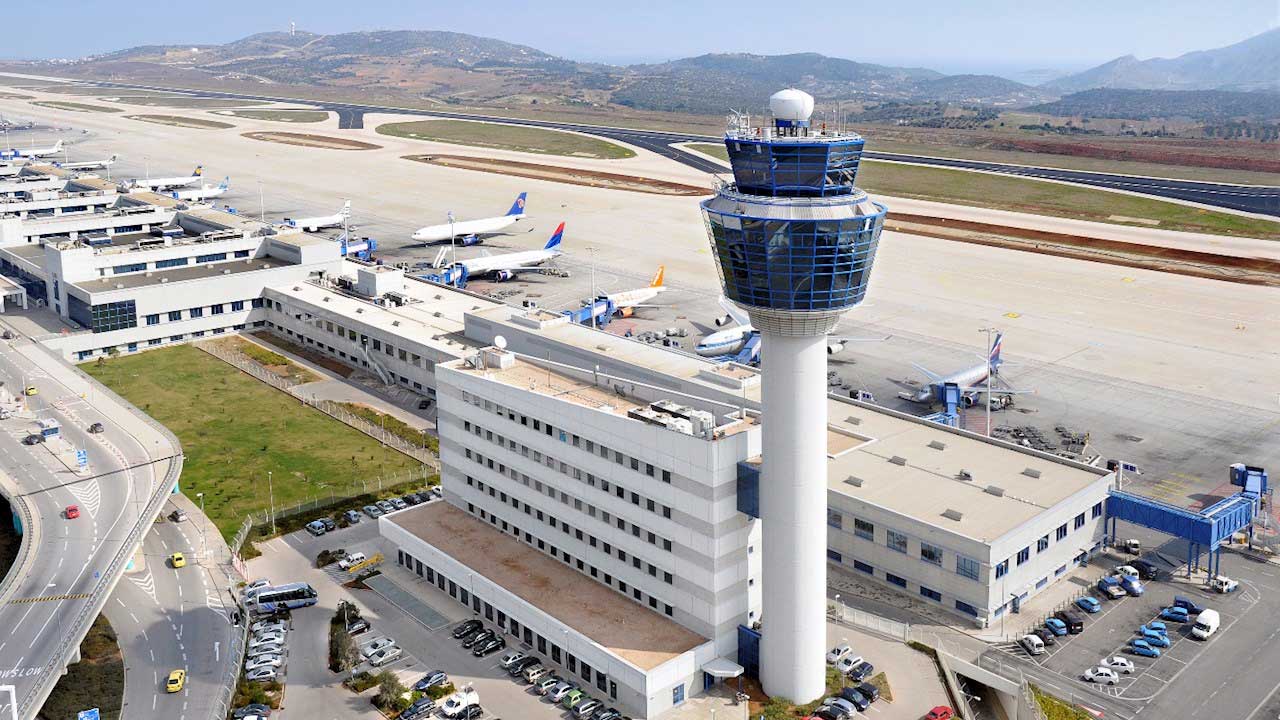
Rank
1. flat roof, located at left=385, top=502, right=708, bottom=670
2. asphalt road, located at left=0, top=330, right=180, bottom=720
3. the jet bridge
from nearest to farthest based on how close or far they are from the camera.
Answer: asphalt road, located at left=0, top=330, right=180, bottom=720 → flat roof, located at left=385, top=502, right=708, bottom=670 → the jet bridge

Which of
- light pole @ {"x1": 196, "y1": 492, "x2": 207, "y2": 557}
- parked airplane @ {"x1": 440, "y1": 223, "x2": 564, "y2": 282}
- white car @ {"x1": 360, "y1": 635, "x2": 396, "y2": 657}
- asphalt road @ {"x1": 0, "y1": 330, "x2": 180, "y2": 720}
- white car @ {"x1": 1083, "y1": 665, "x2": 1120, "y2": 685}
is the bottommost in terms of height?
white car @ {"x1": 1083, "y1": 665, "x2": 1120, "y2": 685}

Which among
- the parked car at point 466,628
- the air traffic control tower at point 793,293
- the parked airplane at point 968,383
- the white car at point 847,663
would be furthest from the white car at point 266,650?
the parked airplane at point 968,383

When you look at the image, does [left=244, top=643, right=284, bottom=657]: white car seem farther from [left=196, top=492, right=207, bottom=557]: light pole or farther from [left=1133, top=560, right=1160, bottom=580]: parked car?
[left=1133, top=560, right=1160, bottom=580]: parked car

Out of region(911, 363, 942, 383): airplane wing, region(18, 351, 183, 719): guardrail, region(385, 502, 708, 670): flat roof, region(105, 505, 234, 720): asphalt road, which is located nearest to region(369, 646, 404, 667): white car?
region(385, 502, 708, 670): flat roof

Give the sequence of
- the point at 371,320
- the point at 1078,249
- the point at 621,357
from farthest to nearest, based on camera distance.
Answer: the point at 1078,249
the point at 371,320
the point at 621,357

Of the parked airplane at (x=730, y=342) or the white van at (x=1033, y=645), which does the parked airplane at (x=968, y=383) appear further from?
the white van at (x=1033, y=645)

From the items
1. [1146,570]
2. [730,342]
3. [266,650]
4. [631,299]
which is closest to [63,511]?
[266,650]

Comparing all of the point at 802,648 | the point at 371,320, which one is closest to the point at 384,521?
the point at 802,648

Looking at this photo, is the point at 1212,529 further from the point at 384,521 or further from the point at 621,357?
the point at 384,521
